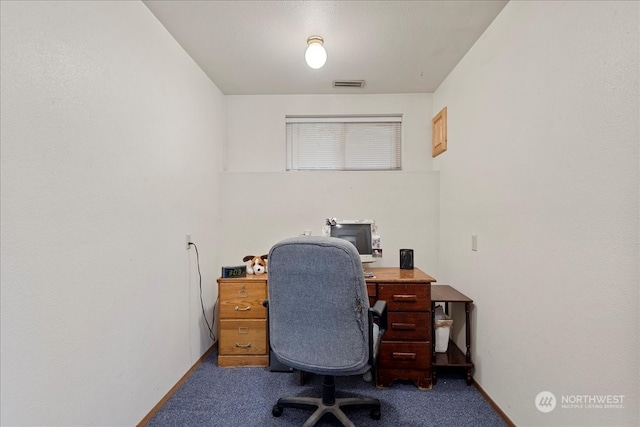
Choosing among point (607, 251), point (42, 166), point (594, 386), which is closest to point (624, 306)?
point (607, 251)

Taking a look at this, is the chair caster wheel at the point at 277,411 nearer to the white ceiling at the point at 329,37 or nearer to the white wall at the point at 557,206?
the white wall at the point at 557,206

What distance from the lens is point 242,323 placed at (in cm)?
238

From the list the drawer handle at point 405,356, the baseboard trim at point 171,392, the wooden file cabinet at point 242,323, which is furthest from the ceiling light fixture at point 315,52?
the baseboard trim at point 171,392

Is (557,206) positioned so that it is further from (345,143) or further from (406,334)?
(345,143)

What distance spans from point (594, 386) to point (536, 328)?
0.33m

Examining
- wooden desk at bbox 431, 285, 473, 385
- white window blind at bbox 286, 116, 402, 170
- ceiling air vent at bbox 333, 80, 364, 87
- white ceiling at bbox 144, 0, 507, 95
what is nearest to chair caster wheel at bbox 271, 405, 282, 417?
wooden desk at bbox 431, 285, 473, 385

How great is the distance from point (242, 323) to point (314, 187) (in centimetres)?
143

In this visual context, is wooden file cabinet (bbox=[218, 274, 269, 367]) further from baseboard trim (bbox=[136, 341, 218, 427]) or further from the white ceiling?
the white ceiling

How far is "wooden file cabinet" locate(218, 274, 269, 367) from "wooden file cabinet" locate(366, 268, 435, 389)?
0.95 meters

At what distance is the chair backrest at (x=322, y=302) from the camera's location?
4.49ft

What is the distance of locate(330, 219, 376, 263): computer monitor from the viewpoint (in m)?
2.54

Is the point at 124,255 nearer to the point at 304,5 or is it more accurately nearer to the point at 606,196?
the point at 304,5

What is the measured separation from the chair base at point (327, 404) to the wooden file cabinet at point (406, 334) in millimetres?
358

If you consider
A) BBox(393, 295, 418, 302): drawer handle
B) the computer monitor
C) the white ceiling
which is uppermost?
the white ceiling
